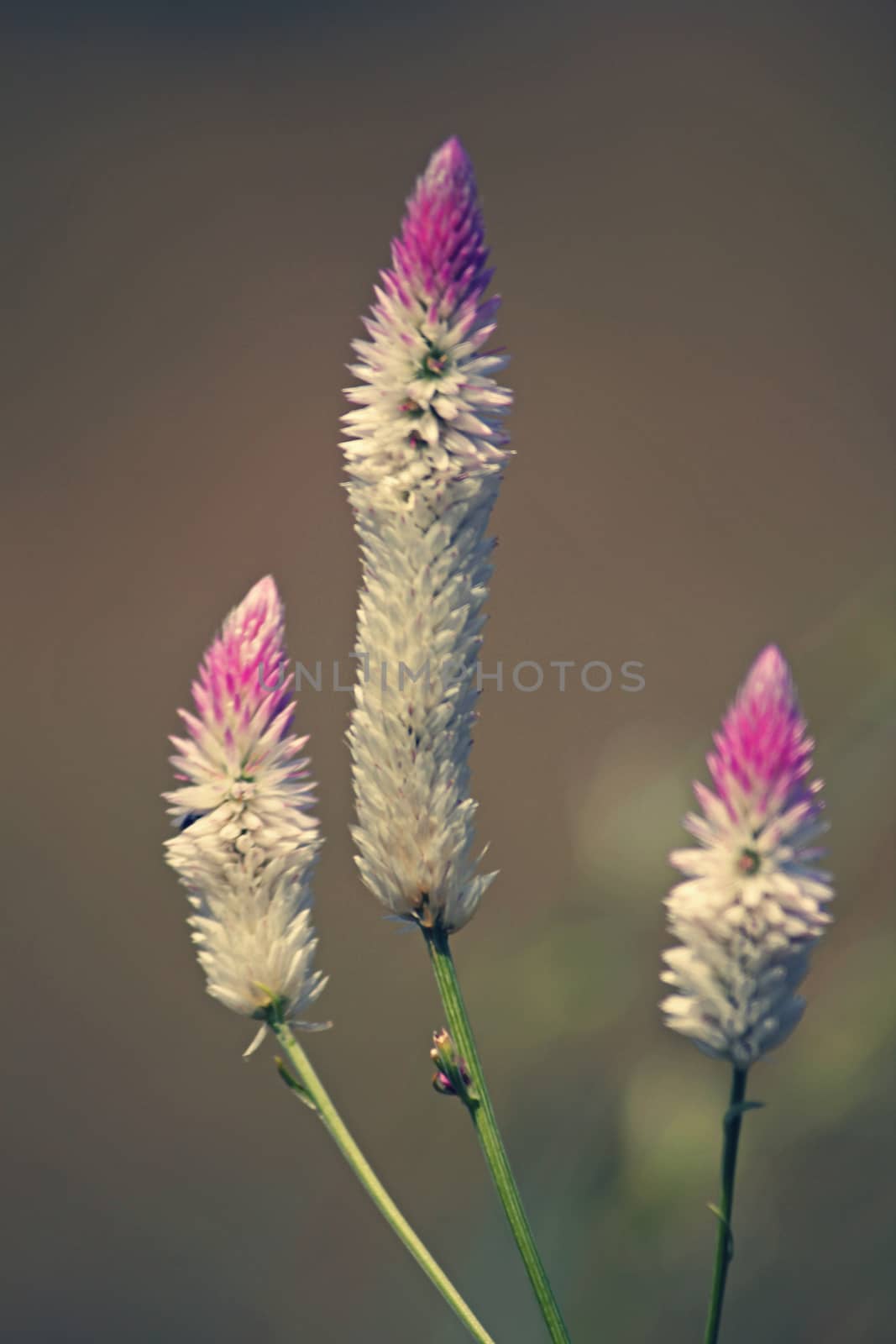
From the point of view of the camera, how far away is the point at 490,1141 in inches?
15.7

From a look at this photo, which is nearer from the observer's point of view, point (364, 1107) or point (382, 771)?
point (382, 771)

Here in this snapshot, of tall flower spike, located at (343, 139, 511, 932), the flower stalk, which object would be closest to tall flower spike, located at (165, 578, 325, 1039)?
tall flower spike, located at (343, 139, 511, 932)

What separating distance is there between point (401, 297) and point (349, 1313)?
1059 mm

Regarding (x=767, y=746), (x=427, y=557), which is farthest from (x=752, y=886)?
(x=427, y=557)

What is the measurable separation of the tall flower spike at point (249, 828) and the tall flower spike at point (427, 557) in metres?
0.02

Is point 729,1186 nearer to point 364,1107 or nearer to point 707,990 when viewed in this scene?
point 707,990

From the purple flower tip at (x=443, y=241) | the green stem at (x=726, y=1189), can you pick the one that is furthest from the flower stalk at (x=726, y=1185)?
the purple flower tip at (x=443, y=241)

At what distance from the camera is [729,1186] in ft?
1.13

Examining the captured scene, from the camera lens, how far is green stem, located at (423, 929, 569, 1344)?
39cm

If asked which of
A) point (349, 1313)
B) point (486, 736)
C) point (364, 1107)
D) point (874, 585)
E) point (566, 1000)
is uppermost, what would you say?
point (874, 585)

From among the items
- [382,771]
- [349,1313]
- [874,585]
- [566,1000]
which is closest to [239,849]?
[382,771]

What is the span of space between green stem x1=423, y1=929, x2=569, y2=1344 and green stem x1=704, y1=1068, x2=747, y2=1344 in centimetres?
5

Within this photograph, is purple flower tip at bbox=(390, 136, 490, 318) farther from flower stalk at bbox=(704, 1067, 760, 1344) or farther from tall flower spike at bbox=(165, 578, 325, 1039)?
flower stalk at bbox=(704, 1067, 760, 1344)

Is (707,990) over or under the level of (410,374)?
under
